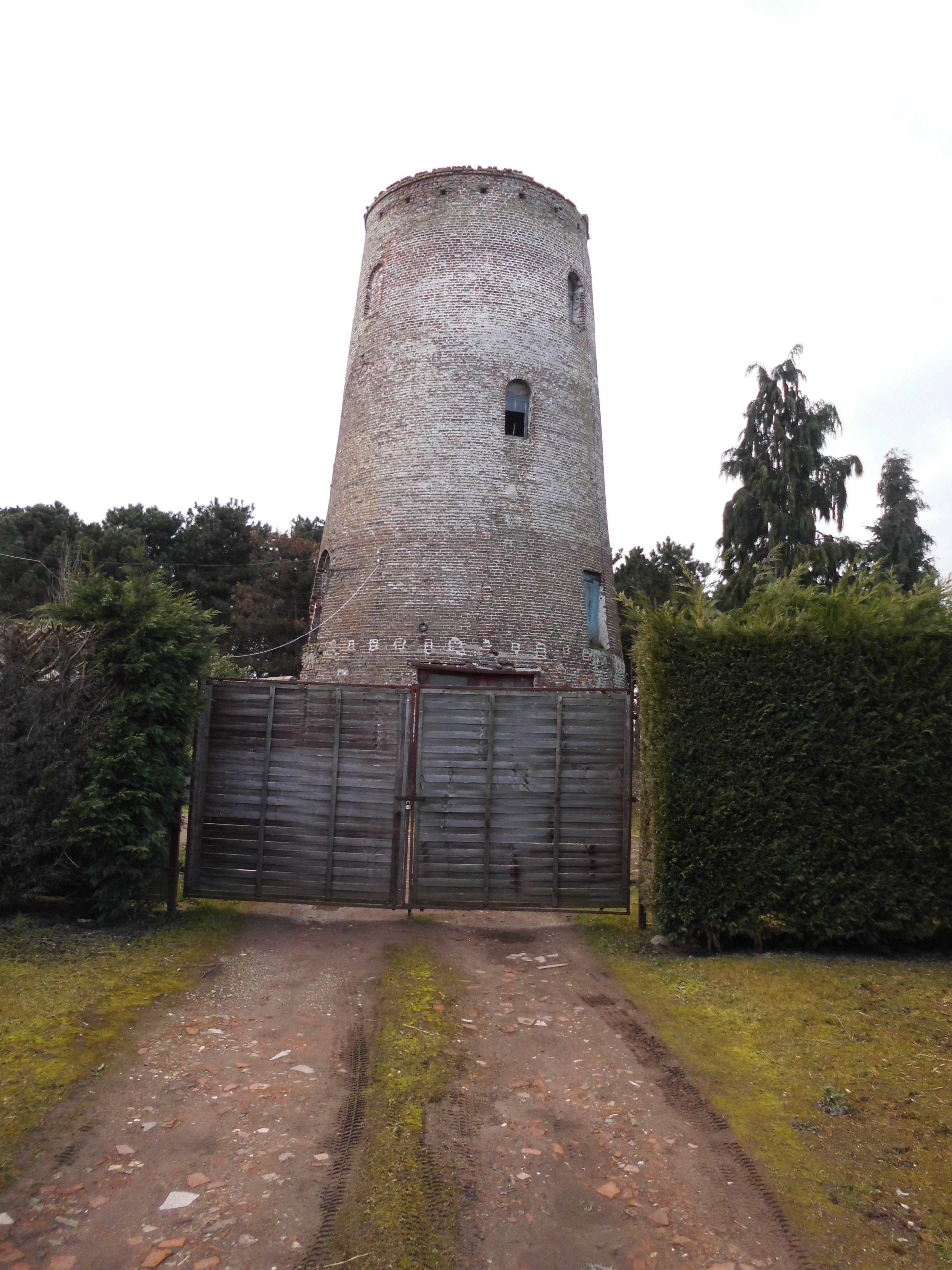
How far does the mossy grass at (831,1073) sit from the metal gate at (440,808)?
1009mm

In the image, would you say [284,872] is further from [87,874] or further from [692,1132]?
[692,1132]

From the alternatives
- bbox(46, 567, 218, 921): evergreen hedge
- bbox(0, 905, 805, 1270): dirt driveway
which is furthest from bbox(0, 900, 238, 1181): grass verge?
bbox(46, 567, 218, 921): evergreen hedge

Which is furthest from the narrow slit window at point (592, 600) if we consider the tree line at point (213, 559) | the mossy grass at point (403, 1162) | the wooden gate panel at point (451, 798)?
the tree line at point (213, 559)

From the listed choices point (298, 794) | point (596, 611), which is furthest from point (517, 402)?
point (298, 794)

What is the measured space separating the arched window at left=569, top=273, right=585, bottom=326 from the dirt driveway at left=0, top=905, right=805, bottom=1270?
15.4 metres

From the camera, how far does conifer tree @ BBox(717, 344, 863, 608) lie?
24.8m

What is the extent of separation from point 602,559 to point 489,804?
10.2 meters

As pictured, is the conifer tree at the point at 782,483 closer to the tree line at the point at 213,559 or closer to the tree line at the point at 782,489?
the tree line at the point at 782,489

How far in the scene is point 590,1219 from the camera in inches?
132

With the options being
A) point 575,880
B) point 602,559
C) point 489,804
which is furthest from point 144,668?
point 602,559

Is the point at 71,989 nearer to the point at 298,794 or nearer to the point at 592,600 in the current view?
the point at 298,794

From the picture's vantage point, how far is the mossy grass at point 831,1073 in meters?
3.40

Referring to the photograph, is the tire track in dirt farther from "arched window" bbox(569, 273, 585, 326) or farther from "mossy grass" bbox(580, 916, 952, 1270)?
"arched window" bbox(569, 273, 585, 326)

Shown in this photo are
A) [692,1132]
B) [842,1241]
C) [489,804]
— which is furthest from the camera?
[489,804]
